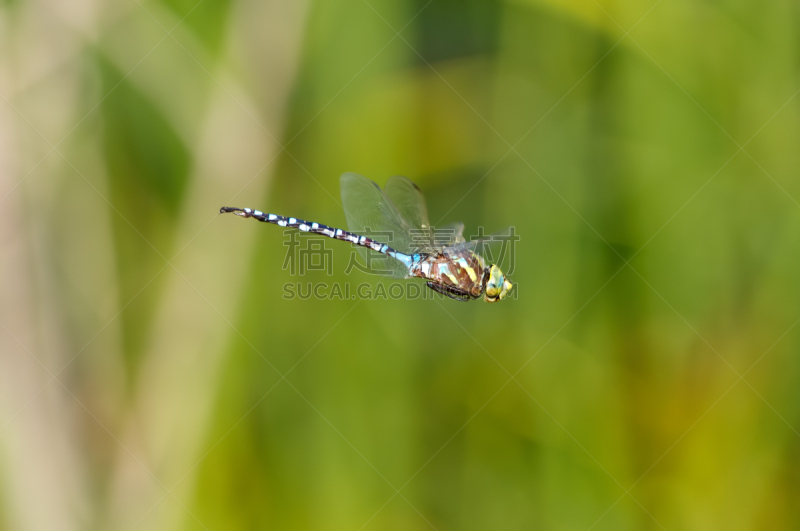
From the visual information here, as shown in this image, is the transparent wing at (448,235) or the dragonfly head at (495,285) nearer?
the dragonfly head at (495,285)

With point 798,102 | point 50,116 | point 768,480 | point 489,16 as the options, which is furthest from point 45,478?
point 798,102

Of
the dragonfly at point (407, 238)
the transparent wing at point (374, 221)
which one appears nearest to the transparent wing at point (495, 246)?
the dragonfly at point (407, 238)

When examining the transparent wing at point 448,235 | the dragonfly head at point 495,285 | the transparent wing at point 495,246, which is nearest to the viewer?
the transparent wing at point 495,246

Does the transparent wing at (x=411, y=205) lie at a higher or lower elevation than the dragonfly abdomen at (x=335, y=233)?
higher

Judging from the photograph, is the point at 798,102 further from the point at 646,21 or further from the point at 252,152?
the point at 252,152

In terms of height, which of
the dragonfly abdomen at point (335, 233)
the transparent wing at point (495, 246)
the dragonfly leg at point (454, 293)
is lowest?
the dragonfly abdomen at point (335, 233)

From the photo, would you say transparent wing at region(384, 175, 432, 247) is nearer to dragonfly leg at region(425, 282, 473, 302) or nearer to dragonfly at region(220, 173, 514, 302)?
dragonfly at region(220, 173, 514, 302)

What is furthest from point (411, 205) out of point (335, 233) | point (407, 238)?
point (335, 233)

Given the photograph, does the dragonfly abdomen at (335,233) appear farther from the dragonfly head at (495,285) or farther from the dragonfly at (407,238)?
the dragonfly head at (495,285)
